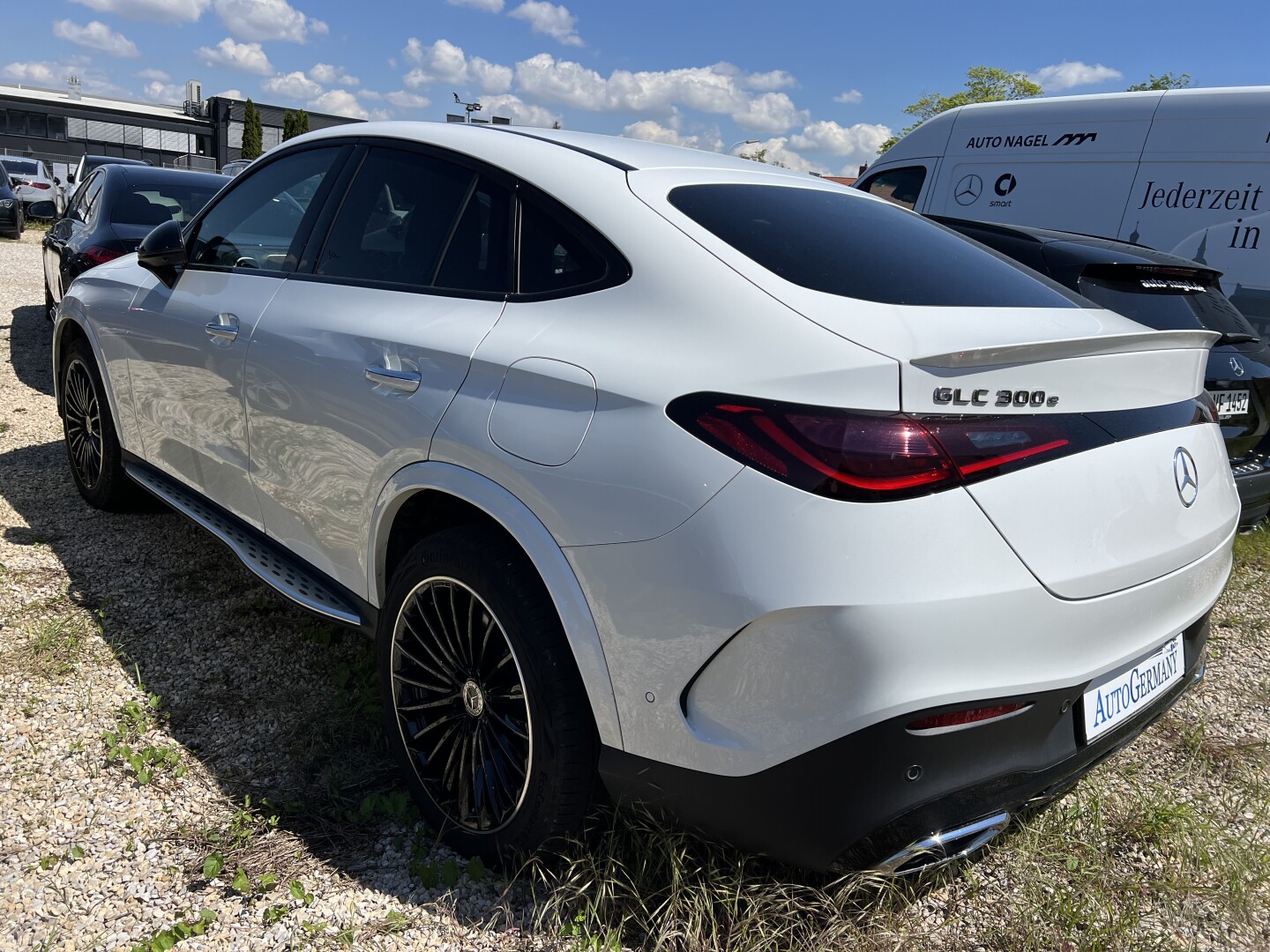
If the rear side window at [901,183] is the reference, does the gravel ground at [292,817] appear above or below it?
below

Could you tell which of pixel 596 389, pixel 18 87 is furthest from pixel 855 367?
pixel 18 87

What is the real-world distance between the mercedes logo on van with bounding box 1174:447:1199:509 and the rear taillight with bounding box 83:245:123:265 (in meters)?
6.37

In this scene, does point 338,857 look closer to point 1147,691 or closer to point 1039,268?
point 1147,691

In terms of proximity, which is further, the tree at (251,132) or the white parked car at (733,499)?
the tree at (251,132)

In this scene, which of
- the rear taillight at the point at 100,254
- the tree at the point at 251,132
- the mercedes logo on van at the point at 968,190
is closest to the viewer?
the rear taillight at the point at 100,254

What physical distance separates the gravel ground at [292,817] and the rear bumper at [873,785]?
0.47 metres

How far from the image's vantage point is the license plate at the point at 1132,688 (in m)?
1.91

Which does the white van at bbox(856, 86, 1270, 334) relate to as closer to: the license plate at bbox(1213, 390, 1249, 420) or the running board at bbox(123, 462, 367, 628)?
the license plate at bbox(1213, 390, 1249, 420)

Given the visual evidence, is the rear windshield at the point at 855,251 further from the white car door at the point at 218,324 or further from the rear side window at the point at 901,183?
the rear side window at the point at 901,183

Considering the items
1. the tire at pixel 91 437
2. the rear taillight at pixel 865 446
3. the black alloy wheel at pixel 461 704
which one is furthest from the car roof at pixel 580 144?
the tire at pixel 91 437

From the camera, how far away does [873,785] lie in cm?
168

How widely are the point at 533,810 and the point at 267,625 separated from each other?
191cm

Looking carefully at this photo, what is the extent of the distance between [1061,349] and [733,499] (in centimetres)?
70

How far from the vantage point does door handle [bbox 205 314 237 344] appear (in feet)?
10.0
